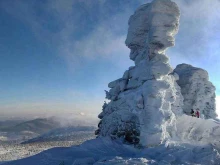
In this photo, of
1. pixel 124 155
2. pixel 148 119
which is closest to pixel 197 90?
pixel 148 119

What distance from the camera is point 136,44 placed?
36125 millimetres

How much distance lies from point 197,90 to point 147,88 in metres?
16.0

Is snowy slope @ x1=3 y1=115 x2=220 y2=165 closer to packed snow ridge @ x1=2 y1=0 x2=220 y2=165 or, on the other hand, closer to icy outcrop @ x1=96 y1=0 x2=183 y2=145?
packed snow ridge @ x1=2 y1=0 x2=220 y2=165

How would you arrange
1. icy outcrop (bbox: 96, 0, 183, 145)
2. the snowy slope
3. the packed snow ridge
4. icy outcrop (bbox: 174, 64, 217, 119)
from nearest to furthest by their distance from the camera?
the snowy slope → the packed snow ridge → icy outcrop (bbox: 96, 0, 183, 145) → icy outcrop (bbox: 174, 64, 217, 119)

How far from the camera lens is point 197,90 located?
41625mm

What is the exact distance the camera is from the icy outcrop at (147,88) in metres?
28.2

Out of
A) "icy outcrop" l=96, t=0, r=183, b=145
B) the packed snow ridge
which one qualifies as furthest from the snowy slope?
"icy outcrop" l=96, t=0, r=183, b=145

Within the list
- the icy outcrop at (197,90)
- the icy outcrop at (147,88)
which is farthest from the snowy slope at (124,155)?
Result: the icy outcrop at (197,90)

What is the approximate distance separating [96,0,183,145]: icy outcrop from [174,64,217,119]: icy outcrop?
20.4 ft

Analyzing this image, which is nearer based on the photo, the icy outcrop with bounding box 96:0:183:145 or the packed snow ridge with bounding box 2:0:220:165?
the packed snow ridge with bounding box 2:0:220:165

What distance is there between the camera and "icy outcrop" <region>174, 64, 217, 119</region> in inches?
1623

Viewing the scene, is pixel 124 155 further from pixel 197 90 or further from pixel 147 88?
pixel 197 90

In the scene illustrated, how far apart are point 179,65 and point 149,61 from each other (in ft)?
52.6

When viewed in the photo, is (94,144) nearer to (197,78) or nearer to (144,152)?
(144,152)
